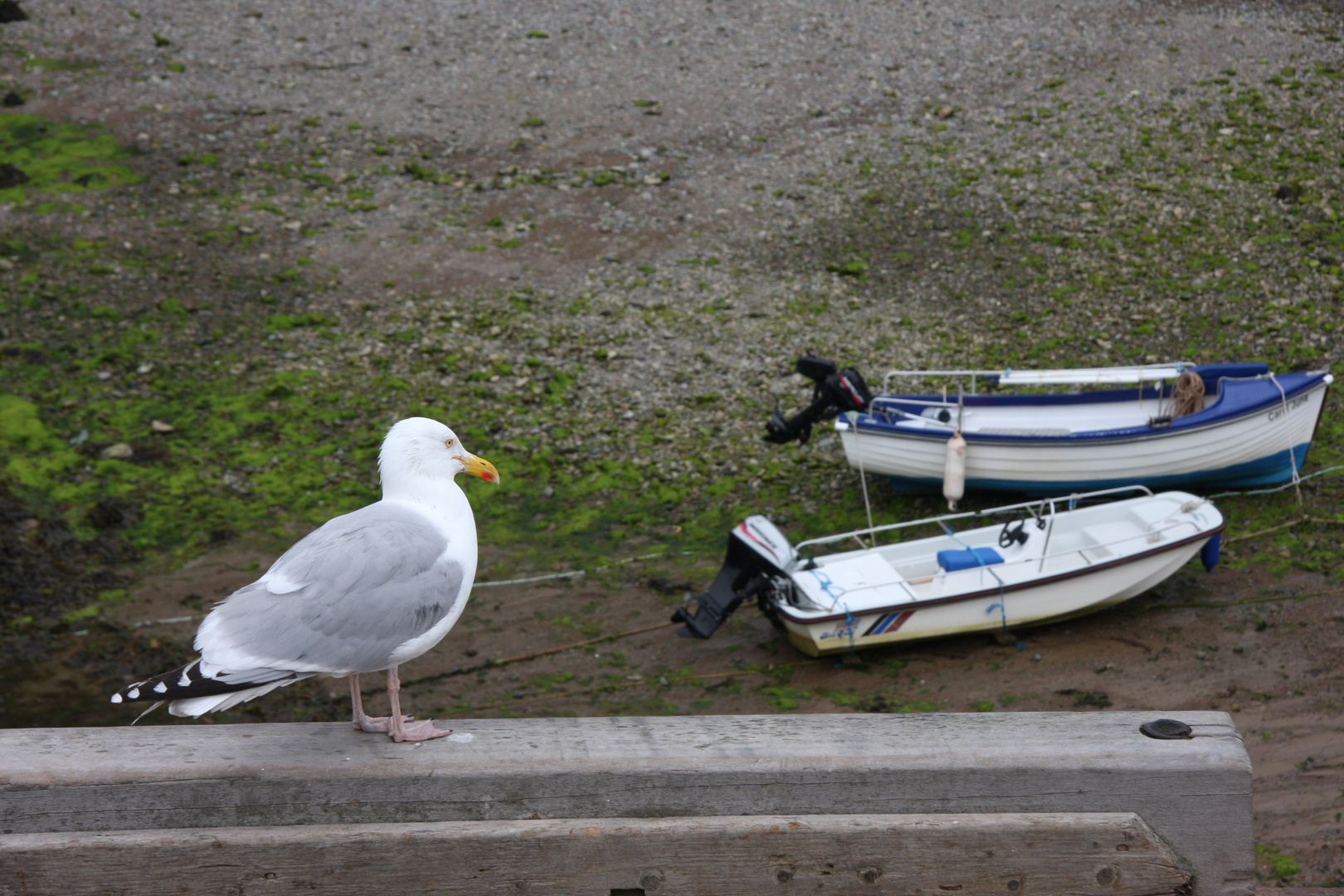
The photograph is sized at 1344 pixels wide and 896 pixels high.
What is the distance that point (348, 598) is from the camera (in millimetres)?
3186

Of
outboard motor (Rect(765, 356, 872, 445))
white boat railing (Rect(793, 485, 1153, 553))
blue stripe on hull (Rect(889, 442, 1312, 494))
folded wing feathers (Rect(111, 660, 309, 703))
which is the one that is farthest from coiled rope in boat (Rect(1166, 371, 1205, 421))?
folded wing feathers (Rect(111, 660, 309, 703))

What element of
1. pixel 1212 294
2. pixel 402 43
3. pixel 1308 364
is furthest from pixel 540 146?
pixel 1308 364

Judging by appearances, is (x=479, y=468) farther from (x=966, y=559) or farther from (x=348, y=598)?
(x=966, y=559)

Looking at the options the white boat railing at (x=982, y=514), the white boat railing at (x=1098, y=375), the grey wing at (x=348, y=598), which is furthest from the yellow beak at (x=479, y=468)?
the white boat railing at (x=1098, y=375)

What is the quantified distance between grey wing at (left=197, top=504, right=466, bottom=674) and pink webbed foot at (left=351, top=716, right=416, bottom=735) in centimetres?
15

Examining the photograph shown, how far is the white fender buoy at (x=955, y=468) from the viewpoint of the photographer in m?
10.5

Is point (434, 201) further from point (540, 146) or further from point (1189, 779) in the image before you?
point (1189, 779)

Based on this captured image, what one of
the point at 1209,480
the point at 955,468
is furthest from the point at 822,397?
the point at 1209,480

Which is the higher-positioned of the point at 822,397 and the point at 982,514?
the point at 822,397

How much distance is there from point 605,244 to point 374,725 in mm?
13847

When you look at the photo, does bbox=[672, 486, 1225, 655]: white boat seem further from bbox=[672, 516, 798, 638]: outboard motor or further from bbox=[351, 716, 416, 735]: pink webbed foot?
bbox=[351, 716, 416, 735]: pink webbed foot

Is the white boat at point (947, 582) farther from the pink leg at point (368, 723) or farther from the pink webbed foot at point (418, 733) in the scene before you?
the pink webbed foot at point (418, 733)

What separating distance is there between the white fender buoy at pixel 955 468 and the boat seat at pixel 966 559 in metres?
1.50

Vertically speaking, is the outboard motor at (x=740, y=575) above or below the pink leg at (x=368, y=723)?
below
